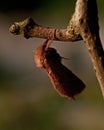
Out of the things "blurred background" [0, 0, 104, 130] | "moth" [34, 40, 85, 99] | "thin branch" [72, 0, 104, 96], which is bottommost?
"blurred background" [0, 0, 104, 130]

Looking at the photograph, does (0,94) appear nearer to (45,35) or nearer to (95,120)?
(95,120)

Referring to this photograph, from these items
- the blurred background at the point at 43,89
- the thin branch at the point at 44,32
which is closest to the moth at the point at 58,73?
the thin branch at the point at 44,32

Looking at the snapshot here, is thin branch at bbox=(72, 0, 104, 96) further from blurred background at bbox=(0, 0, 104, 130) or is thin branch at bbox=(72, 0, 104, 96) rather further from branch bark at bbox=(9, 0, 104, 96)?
blurred background at bbox=(0, 0, 104, 130)

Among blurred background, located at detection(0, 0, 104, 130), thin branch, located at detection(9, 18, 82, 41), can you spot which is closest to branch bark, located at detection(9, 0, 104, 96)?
thin branch, located at detection(9, 18, 82, 41)

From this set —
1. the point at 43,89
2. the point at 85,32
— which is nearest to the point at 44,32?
the point at 85,32

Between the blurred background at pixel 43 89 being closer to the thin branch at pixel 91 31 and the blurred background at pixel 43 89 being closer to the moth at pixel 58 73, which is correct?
the moth at pixel 58 73
